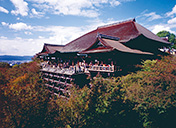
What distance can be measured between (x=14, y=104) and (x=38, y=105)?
1246 millimetres

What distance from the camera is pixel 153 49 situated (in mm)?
20359

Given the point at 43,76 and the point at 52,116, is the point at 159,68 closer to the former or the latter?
the point at 52,116

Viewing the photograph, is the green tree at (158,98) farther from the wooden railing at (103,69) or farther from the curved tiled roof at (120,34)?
the curved tiled roof at (120,34)

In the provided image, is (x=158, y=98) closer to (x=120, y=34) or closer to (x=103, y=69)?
(x=103, y=69)

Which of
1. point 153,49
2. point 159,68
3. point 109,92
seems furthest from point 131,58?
point 109,92

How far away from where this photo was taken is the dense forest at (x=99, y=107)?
20.4ft

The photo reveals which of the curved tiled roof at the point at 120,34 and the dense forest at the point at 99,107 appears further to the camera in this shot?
the curved tiled roof at the point at 120,34

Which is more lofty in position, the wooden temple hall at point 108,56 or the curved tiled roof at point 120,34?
the curved tiled roof at point 120,34

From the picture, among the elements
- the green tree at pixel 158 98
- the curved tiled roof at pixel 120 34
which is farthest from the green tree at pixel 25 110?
the curved tiled roof at pixel 120 34

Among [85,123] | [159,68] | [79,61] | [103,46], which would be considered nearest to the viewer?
[85,123]

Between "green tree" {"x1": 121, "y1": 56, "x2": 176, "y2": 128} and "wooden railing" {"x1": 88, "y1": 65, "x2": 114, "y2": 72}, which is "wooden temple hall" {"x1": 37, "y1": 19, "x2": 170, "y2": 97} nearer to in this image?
"wooden railing" {"x1": 88, "y1": 65, "x2": 114, "y2": 72}

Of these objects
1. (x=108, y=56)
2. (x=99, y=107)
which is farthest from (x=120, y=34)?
(x=99, y=107)

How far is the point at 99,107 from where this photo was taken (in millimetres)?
6836

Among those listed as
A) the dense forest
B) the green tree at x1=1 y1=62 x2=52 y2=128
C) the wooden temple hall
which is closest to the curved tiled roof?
the wooden temple hall
